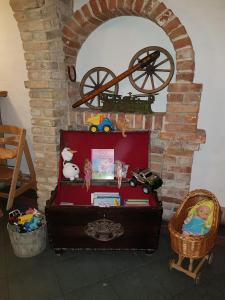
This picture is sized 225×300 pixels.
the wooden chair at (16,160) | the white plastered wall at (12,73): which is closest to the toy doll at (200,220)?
the wooden chair at (16,160)

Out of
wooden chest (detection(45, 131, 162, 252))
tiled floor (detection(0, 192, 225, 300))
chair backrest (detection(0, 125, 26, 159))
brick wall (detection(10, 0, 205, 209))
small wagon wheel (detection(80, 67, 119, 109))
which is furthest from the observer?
chair backrest (detection(0, 125, 26, 159))

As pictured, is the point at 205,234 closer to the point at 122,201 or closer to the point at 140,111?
the point at 122,201

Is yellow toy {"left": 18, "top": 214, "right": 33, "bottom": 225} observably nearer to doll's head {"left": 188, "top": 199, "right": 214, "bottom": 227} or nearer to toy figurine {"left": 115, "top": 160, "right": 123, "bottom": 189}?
toy figurine {"left": 115, "top": 160, "right": 123, "bottom": 189}

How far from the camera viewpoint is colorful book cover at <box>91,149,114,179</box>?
7.64ft

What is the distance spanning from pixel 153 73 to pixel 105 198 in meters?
1.30

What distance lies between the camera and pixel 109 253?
2199mm

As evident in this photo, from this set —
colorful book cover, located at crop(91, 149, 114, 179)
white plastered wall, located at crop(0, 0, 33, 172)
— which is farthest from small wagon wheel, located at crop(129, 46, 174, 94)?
white plastered wall, located at crop(0, 0, 33, 172)

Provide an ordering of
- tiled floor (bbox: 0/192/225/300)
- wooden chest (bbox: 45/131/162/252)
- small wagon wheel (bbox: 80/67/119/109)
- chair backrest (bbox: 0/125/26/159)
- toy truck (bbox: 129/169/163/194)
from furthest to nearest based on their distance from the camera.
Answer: chair backrest (bbox: 0/125/26/159) → small wagon wheel (bbox: 80/67/119/109) → toy truck (bbox: 129/169/163/194) → wooden chest (bbox: 45/131/162/252) → tiled floor (bbox: 0/192/225/300)

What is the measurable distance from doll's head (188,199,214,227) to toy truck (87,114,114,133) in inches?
41.6

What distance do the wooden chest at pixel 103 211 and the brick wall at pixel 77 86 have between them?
0.22 meters

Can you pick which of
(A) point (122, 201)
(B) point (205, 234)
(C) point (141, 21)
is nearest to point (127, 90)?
→ (C) point (141, 21)

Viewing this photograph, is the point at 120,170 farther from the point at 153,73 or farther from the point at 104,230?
the point at 153,73

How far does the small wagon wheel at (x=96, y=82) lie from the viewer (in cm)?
248

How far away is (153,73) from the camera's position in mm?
2314
